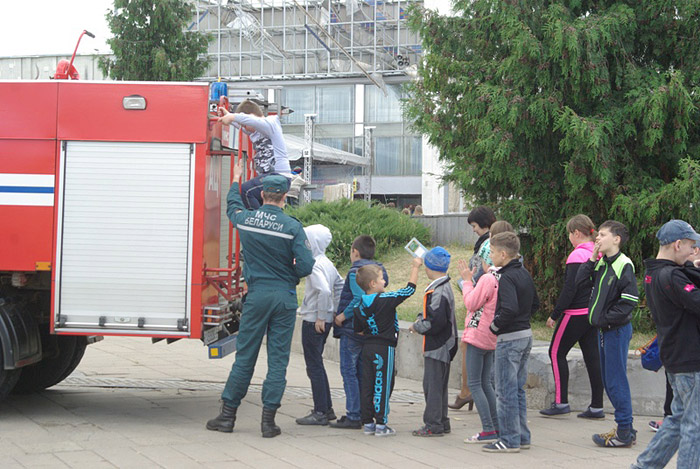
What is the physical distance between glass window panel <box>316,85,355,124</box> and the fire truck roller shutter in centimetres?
3706

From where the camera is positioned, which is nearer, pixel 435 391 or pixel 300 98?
pixel 435 391

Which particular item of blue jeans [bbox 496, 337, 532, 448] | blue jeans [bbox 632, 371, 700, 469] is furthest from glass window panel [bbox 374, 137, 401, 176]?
blue jeans [bbox 632, 371, 700, 469]

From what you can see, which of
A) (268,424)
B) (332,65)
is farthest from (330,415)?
(332,65)

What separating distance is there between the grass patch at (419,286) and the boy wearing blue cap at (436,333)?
5.60 feet

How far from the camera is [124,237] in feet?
24.2

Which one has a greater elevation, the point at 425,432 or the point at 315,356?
the point at 315,356

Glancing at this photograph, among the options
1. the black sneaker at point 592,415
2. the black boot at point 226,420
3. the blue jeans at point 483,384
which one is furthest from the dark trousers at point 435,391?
the black sneaker at point 592,415

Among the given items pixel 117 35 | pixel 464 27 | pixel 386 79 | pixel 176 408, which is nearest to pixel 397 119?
pixel 386 79

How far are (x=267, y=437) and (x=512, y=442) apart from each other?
1.93 meters

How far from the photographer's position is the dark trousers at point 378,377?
280 inches

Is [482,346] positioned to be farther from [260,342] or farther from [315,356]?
[260,342]

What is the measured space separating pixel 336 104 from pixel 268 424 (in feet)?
125

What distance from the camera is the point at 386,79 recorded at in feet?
140

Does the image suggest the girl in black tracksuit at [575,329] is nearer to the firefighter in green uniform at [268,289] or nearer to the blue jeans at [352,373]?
the blue jeans at [352,373]
